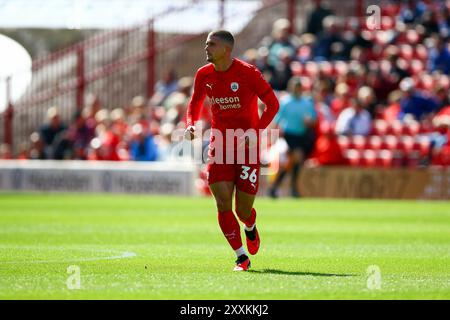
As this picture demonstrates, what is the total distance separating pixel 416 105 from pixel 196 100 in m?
15.5

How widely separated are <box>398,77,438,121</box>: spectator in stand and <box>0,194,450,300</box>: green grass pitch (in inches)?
134

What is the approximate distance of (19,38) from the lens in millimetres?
34344

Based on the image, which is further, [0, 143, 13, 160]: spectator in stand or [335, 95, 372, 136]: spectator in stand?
[0, 143, 13, 160]: spectator in stand

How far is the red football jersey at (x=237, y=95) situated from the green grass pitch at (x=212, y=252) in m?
1.44

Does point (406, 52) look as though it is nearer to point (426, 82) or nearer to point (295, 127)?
point (426, 82)

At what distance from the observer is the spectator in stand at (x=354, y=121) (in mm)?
26547

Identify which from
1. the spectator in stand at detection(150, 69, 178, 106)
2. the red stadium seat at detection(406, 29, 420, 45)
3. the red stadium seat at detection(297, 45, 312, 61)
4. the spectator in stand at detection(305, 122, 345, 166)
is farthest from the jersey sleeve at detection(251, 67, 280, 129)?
the spectator in stand at detection(150, 69, 178, 106)

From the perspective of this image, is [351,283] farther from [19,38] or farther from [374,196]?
[19,38]

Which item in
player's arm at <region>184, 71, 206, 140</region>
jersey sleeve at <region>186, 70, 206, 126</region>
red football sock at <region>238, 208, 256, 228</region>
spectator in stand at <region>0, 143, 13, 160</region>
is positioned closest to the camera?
player's arm at <region>184, 71, 206, 140</region>

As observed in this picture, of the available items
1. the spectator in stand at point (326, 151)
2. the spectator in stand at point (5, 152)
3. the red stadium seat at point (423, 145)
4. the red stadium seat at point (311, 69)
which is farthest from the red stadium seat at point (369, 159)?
the spectator in stand at point (5, 152)

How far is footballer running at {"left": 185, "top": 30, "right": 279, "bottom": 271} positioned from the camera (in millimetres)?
11516

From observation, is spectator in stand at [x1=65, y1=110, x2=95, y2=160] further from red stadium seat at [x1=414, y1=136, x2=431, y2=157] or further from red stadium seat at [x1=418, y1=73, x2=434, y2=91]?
red stadium seat at [x1=414, y1=136, x2=431, y2=157]

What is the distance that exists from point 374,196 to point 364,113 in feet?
6.31

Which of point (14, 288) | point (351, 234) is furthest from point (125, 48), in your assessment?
point (14, 288)
